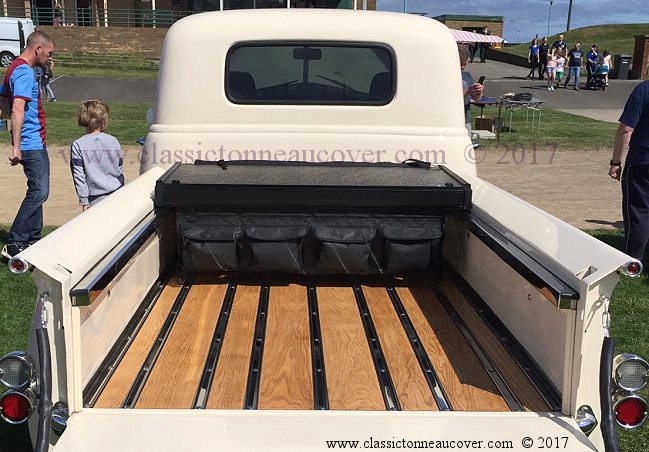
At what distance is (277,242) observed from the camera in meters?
3.39

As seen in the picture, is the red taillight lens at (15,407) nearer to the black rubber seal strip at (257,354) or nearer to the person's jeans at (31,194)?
the black rubber seal strip at (257,354)

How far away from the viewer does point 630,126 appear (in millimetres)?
5199

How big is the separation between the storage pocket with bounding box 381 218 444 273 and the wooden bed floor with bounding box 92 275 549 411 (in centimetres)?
17

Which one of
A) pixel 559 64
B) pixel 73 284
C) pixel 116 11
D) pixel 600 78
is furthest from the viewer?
pixel 116 11

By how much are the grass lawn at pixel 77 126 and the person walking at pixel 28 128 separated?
7.13 m

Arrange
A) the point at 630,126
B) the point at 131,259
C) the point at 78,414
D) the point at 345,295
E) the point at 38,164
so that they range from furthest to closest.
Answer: the point at 38,164 < the point at 630,126 < the point at 345,295 < the point at 131,259 < the point at 78,414

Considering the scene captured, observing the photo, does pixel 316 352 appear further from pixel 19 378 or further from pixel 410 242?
pixel 19 378

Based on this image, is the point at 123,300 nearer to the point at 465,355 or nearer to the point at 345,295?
the point at 345,295

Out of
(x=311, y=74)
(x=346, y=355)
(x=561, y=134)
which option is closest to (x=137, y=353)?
(x=346, y=355)

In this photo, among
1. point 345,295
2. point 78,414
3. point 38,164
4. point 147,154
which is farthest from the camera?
point 38,164

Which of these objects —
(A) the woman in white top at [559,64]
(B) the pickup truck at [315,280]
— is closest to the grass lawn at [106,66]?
(A) the woman in white top at [559,64]

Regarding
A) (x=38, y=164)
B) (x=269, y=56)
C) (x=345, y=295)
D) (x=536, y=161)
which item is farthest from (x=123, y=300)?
(x=536, y=161)

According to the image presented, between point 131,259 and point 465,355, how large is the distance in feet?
4.60

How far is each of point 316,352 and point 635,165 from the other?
3.71 m
